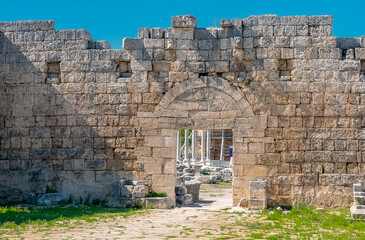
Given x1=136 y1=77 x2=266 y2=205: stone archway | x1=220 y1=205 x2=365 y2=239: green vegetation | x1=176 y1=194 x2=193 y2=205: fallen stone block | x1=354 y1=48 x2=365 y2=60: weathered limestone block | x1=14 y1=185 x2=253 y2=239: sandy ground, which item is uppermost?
x1=354 y1=48 x2=365 y2=60: weathered limestone block

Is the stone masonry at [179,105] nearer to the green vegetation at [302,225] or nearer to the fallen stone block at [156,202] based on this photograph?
the fallen stone block at [156,202]

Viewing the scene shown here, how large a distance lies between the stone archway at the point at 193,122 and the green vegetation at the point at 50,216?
4.28 ft

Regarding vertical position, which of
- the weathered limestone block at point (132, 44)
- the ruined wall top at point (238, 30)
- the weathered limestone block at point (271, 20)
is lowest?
the weathered limestone block at point (132, 44)

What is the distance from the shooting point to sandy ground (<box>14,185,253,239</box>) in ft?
26.0

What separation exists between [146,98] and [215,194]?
5384mm

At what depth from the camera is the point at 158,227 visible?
28.8ft

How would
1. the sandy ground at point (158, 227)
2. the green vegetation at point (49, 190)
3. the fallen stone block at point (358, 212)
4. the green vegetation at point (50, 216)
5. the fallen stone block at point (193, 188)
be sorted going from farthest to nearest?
the fallen stone block at point (193, 188) → the green vegetation at point (49, 190) → the fallen stone block at point (358, 212) → the green vegetation at point (50, 216) → the sandy ground at point (158, 227)

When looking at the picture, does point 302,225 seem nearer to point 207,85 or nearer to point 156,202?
point 156,202

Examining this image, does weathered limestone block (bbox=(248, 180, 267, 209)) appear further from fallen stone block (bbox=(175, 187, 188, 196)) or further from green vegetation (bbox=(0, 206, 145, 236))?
green vegetation (bbox=(0, 206, 145, 236))

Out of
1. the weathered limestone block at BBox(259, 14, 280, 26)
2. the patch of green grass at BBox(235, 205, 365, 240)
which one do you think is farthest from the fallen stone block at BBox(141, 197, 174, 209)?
the weathered limestone block at BBox(259, 14, 280, 26)

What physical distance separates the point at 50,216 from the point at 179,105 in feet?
13.5

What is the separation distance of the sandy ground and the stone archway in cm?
97

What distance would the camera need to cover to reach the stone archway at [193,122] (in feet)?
37.2

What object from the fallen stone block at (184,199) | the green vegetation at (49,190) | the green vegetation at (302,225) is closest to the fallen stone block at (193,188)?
the fallen stone block at (184,199)
